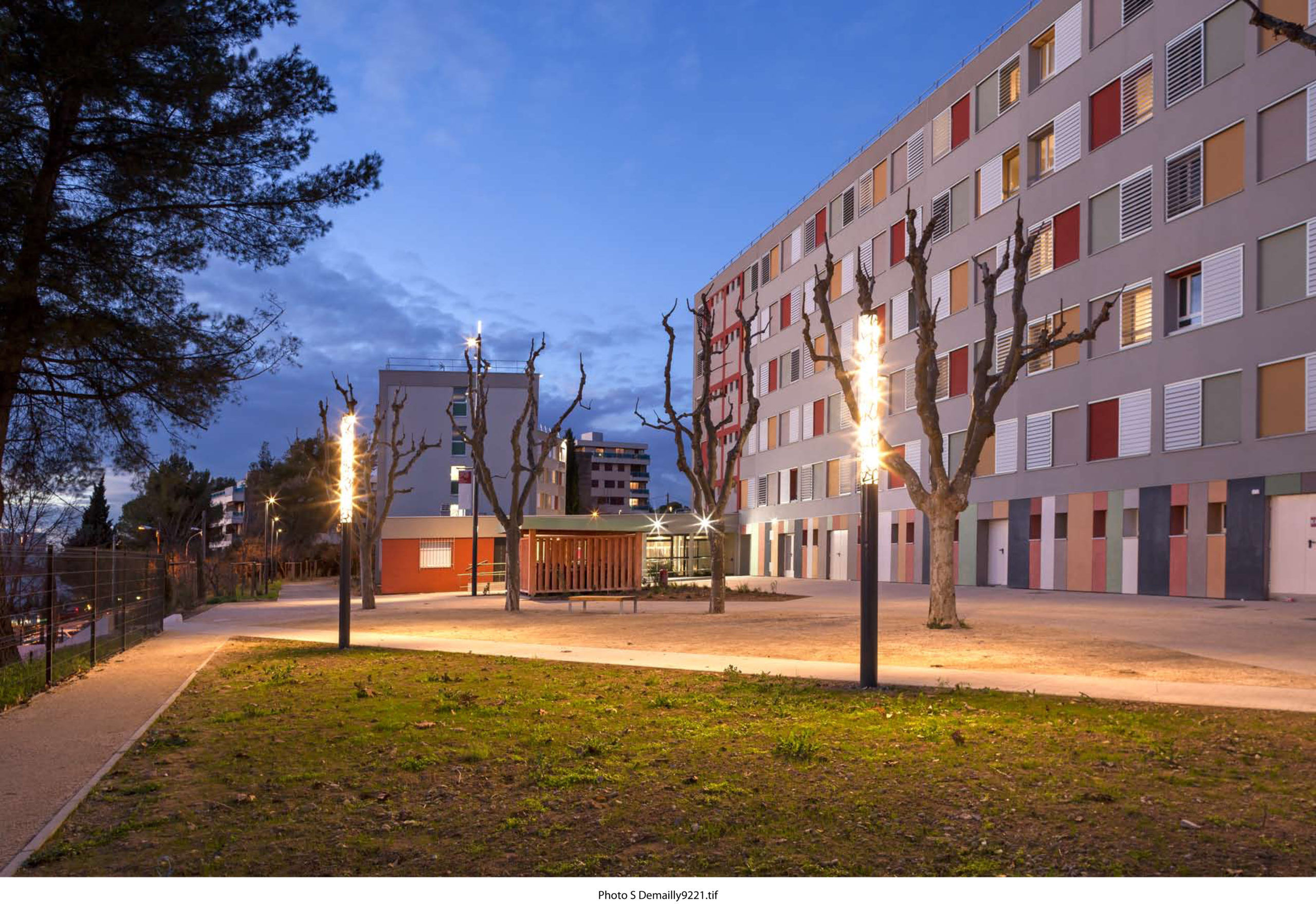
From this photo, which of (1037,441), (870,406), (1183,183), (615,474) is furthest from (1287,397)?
(615,474)

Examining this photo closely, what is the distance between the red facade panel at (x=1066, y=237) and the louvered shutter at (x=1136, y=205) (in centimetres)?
240

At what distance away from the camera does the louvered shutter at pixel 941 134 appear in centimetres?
4662

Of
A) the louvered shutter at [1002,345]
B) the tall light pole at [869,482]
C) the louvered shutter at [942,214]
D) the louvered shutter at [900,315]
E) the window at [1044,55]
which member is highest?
the window at [1044,55]

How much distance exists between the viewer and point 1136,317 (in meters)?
34.0

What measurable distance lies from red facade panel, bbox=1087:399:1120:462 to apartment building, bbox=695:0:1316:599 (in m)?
0.10

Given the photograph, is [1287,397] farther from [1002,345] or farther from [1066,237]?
[1002,345]

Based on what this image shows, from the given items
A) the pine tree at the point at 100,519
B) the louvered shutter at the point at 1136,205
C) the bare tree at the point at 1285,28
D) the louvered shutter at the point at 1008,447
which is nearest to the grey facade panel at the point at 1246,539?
the louvered shutter at the point at 1136,205

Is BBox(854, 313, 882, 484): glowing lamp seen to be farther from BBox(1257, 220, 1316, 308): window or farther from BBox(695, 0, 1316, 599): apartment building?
BBox(1257, 220, 1316, 308): window

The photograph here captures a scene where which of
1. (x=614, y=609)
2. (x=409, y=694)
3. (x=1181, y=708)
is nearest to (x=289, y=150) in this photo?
(x=409, y=694)

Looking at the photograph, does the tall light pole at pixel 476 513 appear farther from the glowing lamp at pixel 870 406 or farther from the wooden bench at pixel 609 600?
the glowing lamp at pixel 870 406

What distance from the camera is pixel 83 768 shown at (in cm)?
822

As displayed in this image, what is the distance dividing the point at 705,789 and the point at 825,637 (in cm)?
1285

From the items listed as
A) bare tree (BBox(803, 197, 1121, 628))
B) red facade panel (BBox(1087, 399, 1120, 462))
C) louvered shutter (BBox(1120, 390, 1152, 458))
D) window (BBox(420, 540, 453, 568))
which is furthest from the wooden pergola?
louvered shutter (BBox(1120, 390, 1152, 458))

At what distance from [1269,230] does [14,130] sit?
29185 millimetres
